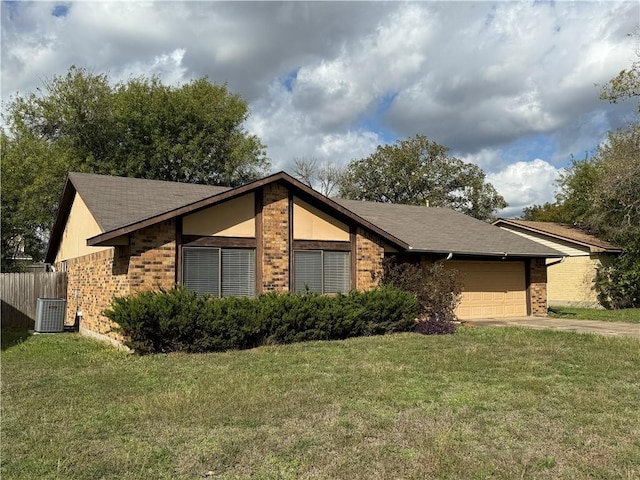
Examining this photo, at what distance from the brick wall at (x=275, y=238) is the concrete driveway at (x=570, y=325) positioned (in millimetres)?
6188

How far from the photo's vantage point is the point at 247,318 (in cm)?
1136

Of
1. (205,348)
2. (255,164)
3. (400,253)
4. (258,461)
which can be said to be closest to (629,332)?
(400,253)

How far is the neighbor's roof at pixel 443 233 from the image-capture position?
17.4m

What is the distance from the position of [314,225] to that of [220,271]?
276 centimetres

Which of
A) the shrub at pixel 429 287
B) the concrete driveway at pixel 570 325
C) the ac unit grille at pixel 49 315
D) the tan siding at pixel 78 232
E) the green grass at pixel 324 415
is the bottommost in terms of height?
the green grass at pixel 324 415

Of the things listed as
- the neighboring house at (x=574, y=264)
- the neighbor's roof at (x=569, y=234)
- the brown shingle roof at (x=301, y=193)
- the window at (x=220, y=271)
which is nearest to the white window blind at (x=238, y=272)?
the window at (x=220, y=271)

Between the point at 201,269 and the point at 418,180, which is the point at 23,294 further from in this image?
the point at 418,180

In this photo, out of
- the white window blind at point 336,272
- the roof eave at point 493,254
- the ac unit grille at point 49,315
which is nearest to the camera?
the white window blind at point 336,272

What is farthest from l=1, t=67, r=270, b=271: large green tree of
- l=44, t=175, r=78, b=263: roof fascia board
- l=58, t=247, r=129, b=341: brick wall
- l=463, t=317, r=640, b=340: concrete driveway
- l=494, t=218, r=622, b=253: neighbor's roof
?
l=463, t=317, r=640, b=340: concrete driveway

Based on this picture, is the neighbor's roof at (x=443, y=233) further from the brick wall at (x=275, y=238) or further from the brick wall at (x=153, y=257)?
the brick wall at (x=153, y=257)

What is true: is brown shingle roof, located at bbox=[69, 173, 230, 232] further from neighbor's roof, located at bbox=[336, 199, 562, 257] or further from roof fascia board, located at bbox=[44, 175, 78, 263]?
neighbor's roof, located at bbox=[336, 199, 562, 257]

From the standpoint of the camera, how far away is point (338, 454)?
508 cm

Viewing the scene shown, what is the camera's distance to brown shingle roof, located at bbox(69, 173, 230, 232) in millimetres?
12805

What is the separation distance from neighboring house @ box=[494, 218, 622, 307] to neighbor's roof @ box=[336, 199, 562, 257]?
4.52m
